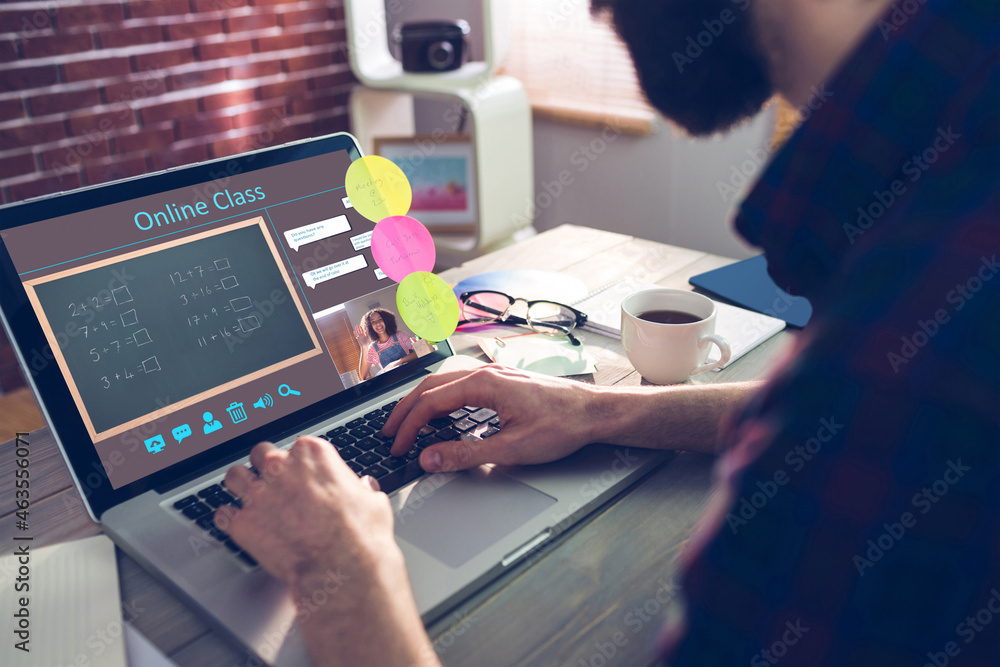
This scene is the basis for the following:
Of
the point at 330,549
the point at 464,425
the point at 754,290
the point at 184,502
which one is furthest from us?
the point at 754,290

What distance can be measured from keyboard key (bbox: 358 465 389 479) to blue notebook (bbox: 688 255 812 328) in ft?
2.09

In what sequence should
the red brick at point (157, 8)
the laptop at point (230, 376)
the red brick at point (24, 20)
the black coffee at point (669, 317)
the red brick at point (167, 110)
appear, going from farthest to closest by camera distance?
the red brick at point (167, 110)
the red brick at point (157, 8)
the red brick at point (24, 20)
the black coffee at point (669, 317)
the laptop at point (230, 376)

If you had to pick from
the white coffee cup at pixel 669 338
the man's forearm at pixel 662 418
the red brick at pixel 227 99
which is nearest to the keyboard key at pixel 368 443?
the man's forearm at pixel 662 418

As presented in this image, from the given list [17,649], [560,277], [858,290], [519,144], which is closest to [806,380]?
[858,290]

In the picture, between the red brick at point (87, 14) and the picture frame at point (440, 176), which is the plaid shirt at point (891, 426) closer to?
the picture frame at point (440, 176)

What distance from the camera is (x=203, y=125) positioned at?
2.43 m

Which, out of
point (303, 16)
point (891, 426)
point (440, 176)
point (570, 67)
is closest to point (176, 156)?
point (303, 16)

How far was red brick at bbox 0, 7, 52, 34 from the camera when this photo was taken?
1947 mm

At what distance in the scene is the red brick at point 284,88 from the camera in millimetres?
2576

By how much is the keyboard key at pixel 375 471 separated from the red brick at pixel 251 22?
219 centimetres

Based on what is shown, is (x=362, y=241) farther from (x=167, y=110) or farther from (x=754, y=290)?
(x=167, y=110)

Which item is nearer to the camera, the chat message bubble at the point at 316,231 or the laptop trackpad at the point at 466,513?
the laptop trackpad at the point at 466,513

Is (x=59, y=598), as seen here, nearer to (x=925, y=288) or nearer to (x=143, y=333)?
(x=143, y=333)

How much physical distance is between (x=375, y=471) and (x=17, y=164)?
1935mm
